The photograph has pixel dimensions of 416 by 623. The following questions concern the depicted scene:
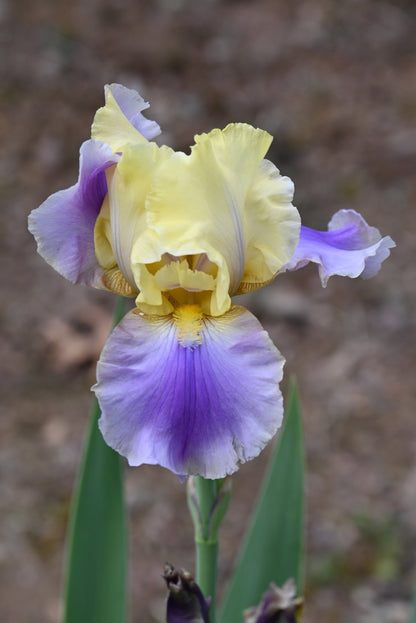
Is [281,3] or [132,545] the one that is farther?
[281,3]

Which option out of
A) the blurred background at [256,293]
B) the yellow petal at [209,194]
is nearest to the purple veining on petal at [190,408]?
the yellow petal at [209,194]

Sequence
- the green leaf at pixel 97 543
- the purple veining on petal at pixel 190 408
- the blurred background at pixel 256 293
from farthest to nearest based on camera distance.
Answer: the blurred background at pixel 256 293 < the green leaf at pixel 97 543 < the purple veining on petal at pixel 190 408

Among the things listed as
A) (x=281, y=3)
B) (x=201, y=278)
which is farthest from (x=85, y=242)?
(x=281, y=3)

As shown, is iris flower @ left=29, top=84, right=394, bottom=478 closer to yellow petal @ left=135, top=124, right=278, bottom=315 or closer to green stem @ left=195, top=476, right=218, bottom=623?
yellow petal @ left=135, top=124, right=278, bottom=315

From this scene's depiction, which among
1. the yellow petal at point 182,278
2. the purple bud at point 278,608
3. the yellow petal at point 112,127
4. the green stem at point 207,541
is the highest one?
the yellow petal at point 112,127

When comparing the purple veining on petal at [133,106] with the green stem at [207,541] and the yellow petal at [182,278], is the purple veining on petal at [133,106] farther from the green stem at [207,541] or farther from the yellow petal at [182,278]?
the green stem at [207,541]

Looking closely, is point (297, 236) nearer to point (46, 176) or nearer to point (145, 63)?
point (46, 176)

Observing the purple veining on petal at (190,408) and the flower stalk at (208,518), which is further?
the flower stalk at (208,518)
